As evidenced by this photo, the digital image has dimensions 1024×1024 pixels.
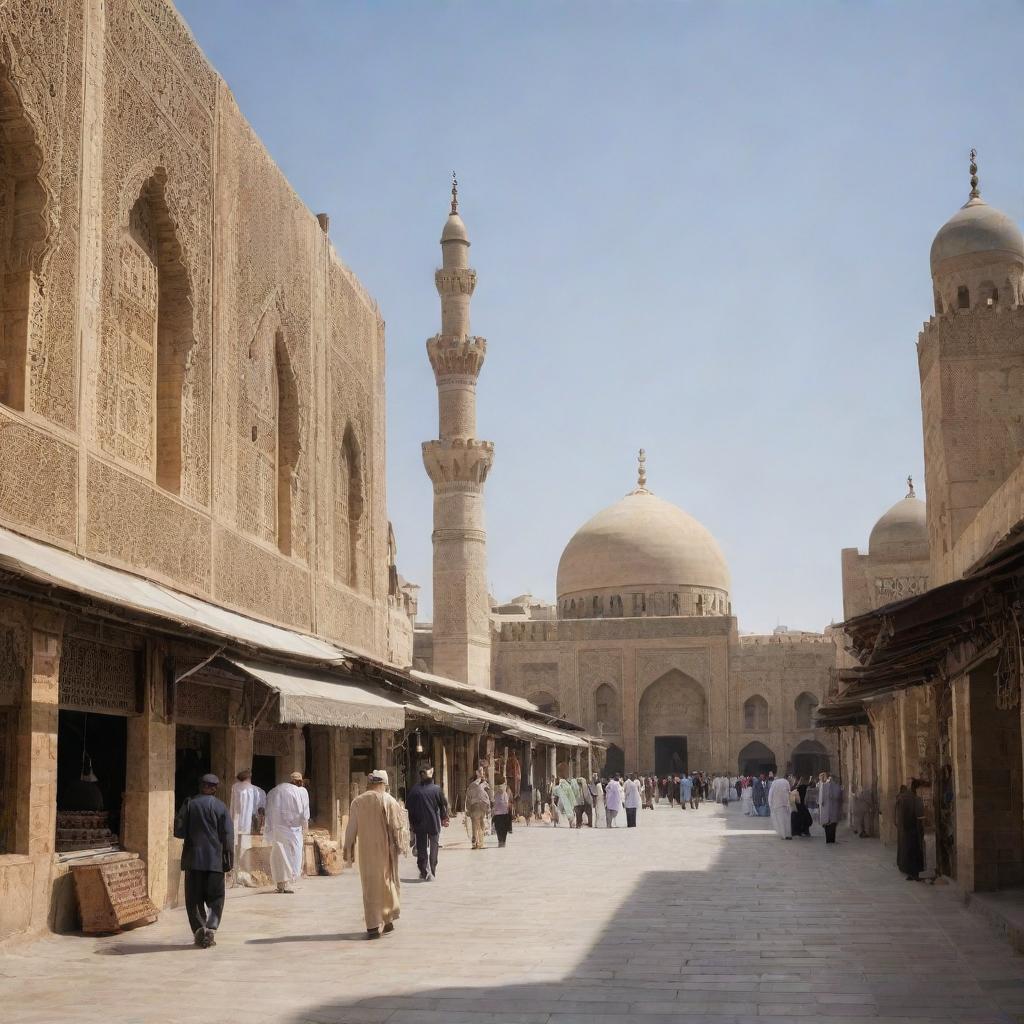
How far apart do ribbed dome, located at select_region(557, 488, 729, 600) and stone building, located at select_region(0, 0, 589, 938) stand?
3239 centimetres

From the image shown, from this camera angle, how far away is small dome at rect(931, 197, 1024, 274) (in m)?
20.8

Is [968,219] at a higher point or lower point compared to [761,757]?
higher

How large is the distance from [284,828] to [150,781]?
6.04ft

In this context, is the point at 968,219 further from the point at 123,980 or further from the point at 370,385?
the point at 123,980

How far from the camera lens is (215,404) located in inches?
491

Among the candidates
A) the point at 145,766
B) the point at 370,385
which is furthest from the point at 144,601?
the point at 370,385

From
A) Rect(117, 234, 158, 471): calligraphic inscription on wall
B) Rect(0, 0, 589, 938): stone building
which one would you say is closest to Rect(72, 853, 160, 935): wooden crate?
Rect(0, 0, 589, 938): stone building

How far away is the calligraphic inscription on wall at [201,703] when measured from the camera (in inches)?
414

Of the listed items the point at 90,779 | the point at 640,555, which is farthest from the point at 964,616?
the point at 640,555

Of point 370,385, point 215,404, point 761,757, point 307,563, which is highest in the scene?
point 370,385

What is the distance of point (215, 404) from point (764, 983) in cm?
769

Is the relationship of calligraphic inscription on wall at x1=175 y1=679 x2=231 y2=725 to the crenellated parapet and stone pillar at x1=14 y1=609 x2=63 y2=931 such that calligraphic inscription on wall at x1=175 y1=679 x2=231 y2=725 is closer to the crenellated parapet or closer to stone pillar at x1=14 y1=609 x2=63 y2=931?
stone pillar at x1=14 y1=609 x2=63 y2=931

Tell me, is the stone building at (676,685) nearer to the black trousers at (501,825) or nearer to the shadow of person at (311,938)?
the black trousers at (501,825)

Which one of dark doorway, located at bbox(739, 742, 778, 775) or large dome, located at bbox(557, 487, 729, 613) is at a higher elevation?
large dome, located at bbox(557, 487, 729, 613)
